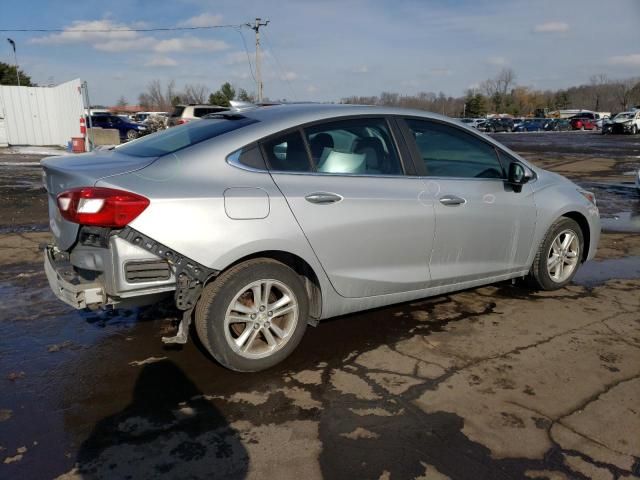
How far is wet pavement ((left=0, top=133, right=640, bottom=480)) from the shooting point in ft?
8.44

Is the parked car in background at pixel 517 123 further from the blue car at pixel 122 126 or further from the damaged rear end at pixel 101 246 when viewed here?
the damaged rear end at pixel 101 246

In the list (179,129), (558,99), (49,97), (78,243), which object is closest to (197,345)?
(78,243)

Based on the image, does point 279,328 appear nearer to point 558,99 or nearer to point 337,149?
Answer: point 337,149

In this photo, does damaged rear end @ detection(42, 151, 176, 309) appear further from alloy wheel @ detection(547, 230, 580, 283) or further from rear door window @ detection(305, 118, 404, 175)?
alloy wheel @ detection(547, 230, 580, 283)

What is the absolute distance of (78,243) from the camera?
314cm

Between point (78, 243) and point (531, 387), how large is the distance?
288cm

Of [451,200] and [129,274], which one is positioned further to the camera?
[451,200]

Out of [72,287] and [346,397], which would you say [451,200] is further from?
[72,287]

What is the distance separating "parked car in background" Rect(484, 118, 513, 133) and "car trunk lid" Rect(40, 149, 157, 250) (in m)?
53.9

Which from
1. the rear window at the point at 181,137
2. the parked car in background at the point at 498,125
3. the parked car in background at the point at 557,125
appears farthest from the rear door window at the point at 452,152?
the parked car in background at the point at 557,125

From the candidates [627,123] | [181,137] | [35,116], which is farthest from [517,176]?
[627,123]

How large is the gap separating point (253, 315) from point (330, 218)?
0.79 metres

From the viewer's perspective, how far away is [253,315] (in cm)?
336

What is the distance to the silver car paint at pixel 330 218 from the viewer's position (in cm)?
302
